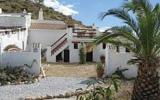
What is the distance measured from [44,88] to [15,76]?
2.89 m

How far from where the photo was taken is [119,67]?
27.8m

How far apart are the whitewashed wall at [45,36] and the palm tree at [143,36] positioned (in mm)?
23509

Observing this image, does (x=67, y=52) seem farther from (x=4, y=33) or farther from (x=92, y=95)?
(x=92, y=95)

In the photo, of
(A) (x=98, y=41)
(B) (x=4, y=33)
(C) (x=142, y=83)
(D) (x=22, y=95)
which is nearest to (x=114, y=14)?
(A) (x=98, y=41)

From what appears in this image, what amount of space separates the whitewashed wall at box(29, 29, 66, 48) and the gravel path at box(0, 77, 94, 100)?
15249 mm

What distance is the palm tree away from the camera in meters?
18.1

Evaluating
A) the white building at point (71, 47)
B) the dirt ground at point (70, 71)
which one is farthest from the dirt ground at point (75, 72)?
the white building at point (71, 47)

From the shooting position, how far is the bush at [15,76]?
25375 mm

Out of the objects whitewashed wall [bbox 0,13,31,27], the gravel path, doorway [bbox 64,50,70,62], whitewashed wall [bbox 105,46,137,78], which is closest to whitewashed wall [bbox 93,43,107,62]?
doorway [bbox 64,50,70,62]

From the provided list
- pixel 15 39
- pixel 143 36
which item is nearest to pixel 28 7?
pixel 15 39

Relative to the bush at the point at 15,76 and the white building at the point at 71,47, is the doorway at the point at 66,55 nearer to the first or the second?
the white building at the point at 71,47

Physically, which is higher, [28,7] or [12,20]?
[28,7]

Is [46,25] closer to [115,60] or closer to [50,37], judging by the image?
[50,37]

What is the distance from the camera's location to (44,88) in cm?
2389
